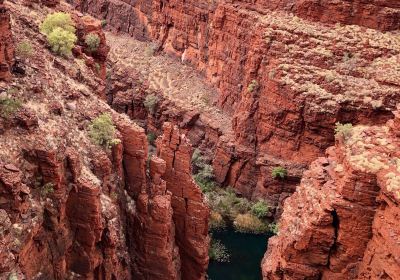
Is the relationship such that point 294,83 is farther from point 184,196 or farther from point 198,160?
point 184,196

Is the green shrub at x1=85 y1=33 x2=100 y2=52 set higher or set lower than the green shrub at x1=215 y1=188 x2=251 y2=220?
higher

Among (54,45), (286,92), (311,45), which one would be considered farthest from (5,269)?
(311,45)

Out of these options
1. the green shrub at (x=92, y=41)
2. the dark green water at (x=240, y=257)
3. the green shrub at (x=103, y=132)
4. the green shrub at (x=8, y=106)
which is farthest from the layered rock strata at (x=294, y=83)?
the green shrub at (x=8, y=106)

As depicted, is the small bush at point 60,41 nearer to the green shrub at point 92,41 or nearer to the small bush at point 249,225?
the green shrub at point 92,41

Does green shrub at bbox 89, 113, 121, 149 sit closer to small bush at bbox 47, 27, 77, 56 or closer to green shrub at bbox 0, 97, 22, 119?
green shrub at bbox 0, 97, 22, 119

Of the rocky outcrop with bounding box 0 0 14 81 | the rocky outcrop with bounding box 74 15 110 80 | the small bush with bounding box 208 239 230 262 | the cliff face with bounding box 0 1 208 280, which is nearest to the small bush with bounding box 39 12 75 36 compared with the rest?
the cliff face with bounding box 0 1 208 280

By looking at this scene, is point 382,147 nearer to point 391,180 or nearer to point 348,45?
point 391,180

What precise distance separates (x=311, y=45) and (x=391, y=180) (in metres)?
23.8

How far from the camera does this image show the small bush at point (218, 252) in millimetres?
35469

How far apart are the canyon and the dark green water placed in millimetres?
3244

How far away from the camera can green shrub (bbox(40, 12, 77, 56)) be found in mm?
24281

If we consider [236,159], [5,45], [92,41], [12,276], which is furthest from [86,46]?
[236,159]

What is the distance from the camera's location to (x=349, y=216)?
19781mm

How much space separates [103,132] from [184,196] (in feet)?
17.8
